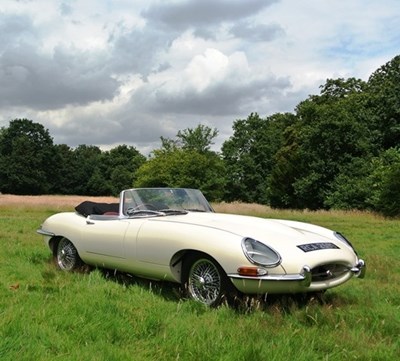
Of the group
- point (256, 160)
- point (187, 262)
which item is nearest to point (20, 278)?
point (187, 262)

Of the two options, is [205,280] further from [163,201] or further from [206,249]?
[163,201]

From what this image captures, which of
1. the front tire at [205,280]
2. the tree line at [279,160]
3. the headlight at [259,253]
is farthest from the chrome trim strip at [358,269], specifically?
the tree line at [279,160]

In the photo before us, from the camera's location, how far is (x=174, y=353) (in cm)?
336

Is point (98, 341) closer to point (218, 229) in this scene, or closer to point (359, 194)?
point (218, 229)

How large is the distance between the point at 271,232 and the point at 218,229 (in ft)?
1.88

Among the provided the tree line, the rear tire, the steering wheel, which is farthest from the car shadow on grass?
the tree line

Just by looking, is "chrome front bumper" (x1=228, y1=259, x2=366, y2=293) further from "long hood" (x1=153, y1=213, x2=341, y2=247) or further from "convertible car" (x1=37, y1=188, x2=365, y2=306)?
"long hood" (x1=153, y1=213, x2=341, y2=247)

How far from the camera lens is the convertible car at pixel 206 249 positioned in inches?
169

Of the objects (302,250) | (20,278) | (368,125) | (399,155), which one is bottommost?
(20,278)

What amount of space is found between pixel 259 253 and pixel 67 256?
3291 mm

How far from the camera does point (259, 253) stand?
4.40m

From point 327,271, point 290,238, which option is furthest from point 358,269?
point 290,238

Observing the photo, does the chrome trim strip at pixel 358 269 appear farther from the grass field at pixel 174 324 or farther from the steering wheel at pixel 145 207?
the steering wheel at pixel 145 207

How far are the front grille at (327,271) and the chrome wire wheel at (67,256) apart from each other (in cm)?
333
